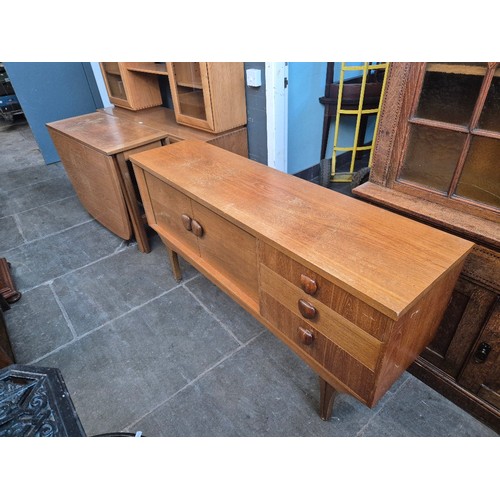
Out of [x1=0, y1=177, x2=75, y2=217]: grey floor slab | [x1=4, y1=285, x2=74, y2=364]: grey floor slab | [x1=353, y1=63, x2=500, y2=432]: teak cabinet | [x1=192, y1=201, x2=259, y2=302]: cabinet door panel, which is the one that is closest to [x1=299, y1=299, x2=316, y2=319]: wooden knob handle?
[x1=192, y1=201, x2=259, y2=302]: cabinet door panel

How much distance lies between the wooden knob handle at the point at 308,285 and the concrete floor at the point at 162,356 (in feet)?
2.45

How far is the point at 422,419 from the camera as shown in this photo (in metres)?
1.40

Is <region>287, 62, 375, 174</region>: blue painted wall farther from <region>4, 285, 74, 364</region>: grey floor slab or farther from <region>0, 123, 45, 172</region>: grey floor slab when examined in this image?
<region>0, 123, 45, 172</region>: grey floor slab

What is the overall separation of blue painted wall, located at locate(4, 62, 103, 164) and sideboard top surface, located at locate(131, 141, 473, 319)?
10.9 feet

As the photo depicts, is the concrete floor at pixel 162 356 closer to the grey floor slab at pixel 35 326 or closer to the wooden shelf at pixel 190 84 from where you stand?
the grey floor slab at pixel 35 326

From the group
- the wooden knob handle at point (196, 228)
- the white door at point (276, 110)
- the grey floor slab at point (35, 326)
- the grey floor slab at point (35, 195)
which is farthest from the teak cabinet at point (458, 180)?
the grey floor slab at point (35, 195)

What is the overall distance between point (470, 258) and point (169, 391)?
1.39m

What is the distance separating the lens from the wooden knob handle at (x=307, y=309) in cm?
104

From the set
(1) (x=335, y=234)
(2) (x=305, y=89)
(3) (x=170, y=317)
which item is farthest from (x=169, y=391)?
(2) (x=305, y=89)

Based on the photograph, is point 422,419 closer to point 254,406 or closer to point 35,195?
point 254,406

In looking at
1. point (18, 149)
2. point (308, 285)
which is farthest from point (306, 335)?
point (18, 149)

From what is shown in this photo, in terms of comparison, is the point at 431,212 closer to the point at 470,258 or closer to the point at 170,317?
the point at 470,258

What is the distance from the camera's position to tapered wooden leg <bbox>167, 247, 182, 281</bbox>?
6.93 ft

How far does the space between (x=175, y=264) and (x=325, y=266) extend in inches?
55.6
